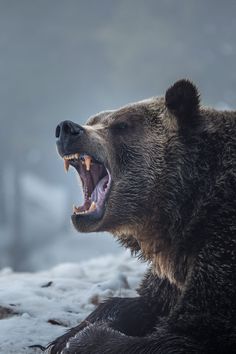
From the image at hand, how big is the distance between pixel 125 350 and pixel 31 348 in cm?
93

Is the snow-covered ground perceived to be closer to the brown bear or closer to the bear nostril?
the brown bear

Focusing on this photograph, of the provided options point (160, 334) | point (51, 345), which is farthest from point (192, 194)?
point (51, 345)

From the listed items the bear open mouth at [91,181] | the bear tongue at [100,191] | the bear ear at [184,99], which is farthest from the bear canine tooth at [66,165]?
the bear ear at [184,99]

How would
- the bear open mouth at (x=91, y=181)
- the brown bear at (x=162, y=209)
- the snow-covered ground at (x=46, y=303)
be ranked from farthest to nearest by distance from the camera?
the snow-covered ground at (x=46, y=303) → the bear open mouth at (x=91, y=181) → the brown bear at (x=162, y=209)

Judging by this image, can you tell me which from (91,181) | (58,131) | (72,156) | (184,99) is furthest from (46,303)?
(184,99)

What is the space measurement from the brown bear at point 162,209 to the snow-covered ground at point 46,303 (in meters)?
0.29

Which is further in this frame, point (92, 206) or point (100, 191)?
point (100, 191)

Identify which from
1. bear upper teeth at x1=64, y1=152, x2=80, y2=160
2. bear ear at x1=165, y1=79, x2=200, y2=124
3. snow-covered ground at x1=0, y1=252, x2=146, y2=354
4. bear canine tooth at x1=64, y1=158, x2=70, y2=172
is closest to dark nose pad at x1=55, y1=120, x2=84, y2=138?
bear upper teeth at x1=64, y1=152, x2=80, y2=160

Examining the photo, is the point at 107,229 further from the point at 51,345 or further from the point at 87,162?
the point at 51,345

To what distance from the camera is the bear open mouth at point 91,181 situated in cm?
479

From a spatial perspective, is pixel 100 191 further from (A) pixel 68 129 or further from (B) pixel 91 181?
(A) pixel 68 129

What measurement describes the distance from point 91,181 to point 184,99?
0.83 meters

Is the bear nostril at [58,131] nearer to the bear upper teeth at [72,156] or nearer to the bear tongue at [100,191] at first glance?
the bear upper teeth at [72,156]

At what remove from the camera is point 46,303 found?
607 centimetres
